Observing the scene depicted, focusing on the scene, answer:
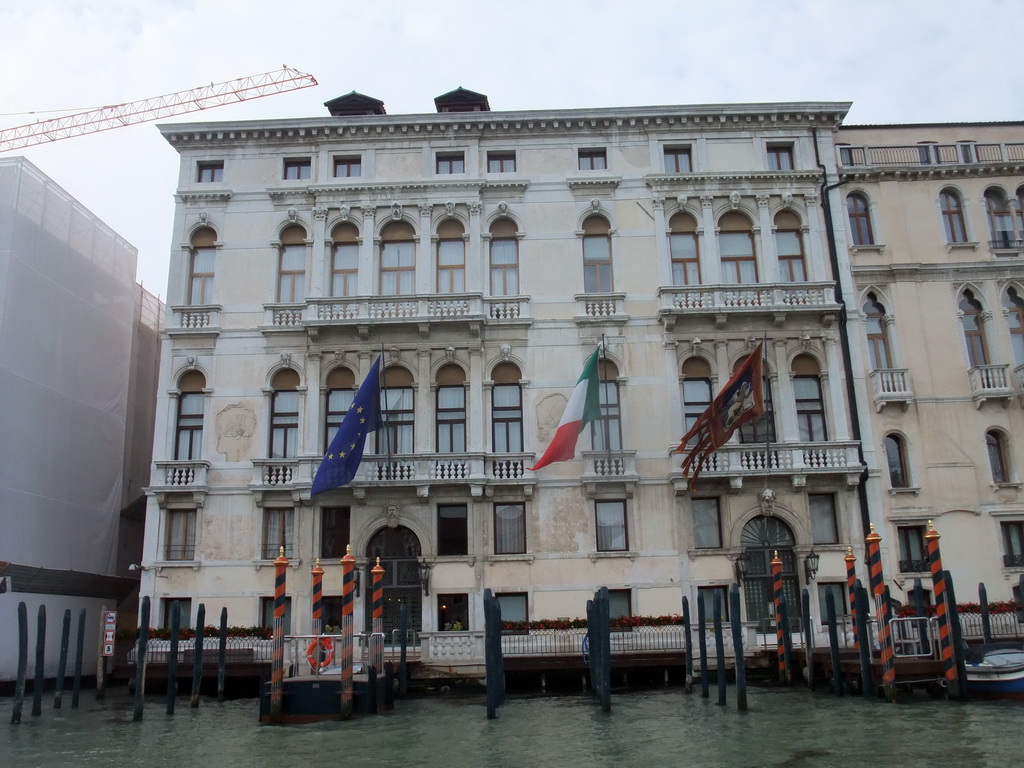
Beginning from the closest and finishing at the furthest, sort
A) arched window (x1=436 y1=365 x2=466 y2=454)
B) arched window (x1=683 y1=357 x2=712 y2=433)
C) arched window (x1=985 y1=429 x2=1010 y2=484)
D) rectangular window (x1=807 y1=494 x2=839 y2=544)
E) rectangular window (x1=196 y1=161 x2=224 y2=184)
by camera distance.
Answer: rectangular window (x1=807 y1=494 x2=839 y2=544) < arched window (x1=985 y1=429 x2=1010 y2=484) < arched window (x1=436 y1=365 x2=466 y2=454) < arched window (x1=683 y1=357 x2=712 y2=433) < rectangular window (x1=196 y1=161 x2=224 y2=184)

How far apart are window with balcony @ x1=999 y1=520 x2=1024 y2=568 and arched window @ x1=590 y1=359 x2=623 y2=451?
34.3 feet

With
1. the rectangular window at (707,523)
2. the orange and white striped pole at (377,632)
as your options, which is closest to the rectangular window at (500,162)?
the rectangular window at (707,523)

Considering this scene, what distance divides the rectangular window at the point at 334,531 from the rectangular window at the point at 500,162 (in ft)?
35.7

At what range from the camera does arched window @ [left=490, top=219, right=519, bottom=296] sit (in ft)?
90.5

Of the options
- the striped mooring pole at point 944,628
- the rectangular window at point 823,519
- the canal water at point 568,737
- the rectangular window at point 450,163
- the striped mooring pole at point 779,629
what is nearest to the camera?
the canal water at point 568,737

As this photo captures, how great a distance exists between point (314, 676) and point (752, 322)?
15281 mm

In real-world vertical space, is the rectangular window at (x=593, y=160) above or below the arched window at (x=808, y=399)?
above

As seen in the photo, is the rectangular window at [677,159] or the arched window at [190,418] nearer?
the arched window at [190,418]

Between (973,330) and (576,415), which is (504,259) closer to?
(576,415)

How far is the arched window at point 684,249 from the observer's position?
27.5 meters

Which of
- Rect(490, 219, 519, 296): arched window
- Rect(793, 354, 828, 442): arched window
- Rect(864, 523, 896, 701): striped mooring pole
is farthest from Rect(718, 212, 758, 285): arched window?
Rect(864, 523, 896, 701): striped mooring pole

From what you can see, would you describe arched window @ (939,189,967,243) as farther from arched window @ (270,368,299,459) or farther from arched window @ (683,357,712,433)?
arched window @ (270,368,299,459)

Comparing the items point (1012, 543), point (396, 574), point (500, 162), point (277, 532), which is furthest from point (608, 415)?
point (1012, 543)

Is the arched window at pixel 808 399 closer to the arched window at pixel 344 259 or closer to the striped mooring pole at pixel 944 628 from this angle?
the striped mooring pole at pixel 944 628
